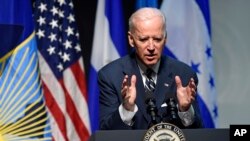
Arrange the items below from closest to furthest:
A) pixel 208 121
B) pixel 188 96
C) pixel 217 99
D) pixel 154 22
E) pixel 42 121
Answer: pixel 188 96 → pixel 154 22 → pixel 42 121 → pixel 208 121 → pixel 217 99

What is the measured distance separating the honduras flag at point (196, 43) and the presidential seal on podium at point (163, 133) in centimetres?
238

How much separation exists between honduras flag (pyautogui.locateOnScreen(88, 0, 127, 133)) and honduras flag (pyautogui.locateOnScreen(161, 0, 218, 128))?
40cm

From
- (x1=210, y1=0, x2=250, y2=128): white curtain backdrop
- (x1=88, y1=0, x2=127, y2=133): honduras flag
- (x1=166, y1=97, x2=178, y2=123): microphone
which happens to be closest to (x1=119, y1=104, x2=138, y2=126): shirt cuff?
(x1=166, y1=97, x2=178, y2=123): microphone

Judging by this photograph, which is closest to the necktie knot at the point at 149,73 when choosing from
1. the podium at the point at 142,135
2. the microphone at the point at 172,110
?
the microphone at the point at 172,110

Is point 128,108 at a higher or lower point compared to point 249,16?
lower

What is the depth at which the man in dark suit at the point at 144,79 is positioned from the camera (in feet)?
6.84

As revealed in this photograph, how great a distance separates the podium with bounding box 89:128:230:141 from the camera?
1.81m

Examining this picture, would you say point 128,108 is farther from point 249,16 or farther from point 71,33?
point 249,16

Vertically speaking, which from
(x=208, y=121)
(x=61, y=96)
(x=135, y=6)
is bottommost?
(x=208, y=121)

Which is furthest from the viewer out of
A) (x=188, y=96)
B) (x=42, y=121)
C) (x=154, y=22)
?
(x=42, y=121)

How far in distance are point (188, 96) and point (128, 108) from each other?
25cm

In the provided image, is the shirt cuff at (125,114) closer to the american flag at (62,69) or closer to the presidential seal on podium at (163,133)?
the presidential seal on podium at (163,133)

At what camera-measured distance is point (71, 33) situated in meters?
4.20

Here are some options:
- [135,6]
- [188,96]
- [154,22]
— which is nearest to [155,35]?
[154,22]
